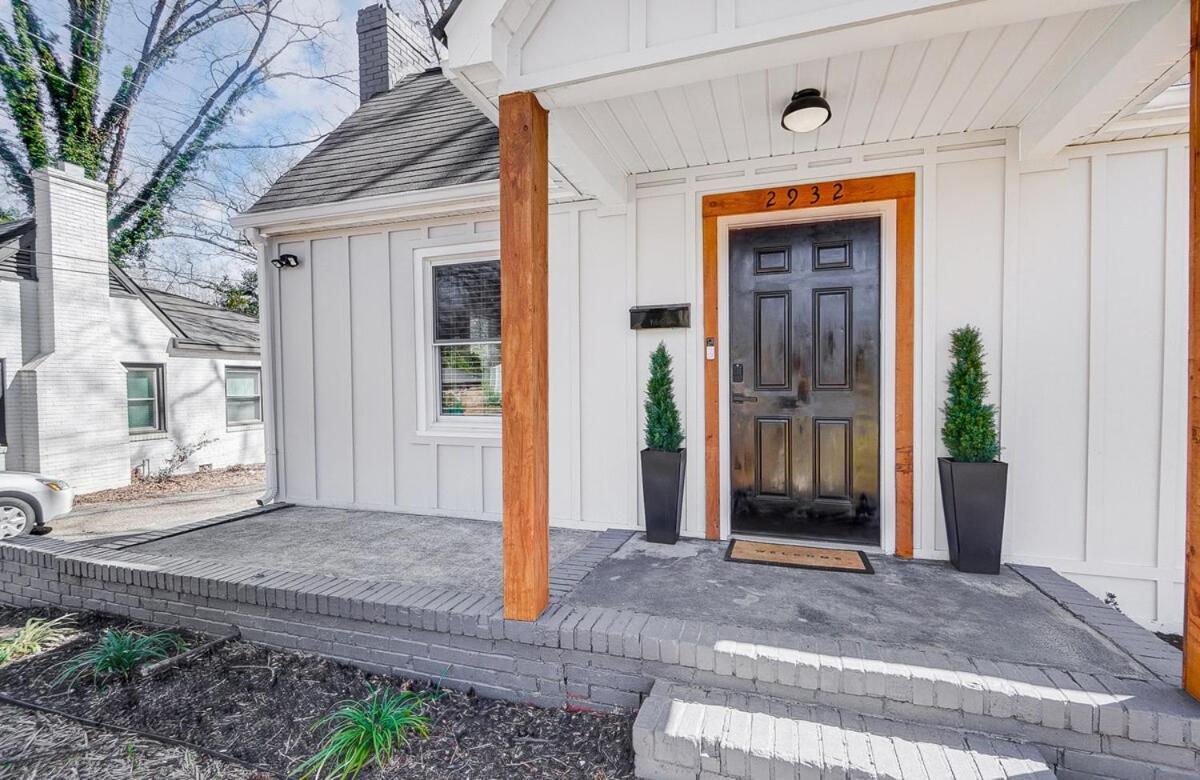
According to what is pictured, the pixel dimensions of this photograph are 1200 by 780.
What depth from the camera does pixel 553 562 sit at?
3105mm

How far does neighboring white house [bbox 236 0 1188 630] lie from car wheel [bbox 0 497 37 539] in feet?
15.3

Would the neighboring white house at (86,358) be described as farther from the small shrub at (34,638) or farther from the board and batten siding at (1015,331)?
the board and batten siding at (1015,331)

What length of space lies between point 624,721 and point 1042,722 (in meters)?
1.46

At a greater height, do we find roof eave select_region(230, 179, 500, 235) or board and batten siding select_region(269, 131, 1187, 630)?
roof eave select_region(230, 179, 500, 235)

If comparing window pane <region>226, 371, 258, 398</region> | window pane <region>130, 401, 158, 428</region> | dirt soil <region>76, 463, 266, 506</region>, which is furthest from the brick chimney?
window pane <region>226, 371, 258, 398</region>

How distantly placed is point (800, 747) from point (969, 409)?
2038mm

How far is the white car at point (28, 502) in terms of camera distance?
5363 millimetres

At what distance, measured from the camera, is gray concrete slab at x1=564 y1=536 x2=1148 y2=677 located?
2.10 metres

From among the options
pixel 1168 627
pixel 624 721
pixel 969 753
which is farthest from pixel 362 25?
pixel 1168 627

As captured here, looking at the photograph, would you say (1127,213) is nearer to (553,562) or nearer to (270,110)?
(553,562)

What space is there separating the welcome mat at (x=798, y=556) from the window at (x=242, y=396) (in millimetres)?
10734

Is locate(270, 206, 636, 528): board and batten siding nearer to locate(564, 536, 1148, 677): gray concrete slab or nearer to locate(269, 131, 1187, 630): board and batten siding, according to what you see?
locate(269, 131, 1187, 630): board and batten siding

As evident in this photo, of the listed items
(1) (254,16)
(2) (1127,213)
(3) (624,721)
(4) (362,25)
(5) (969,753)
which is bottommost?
(3) (624,721)

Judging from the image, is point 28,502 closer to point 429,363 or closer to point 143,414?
point 143,414
